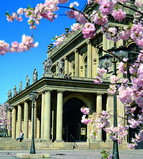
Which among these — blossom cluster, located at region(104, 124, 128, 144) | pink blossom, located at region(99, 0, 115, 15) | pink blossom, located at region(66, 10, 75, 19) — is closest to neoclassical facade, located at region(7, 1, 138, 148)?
blossom cluster, located at region(104, 124, 128, 144)

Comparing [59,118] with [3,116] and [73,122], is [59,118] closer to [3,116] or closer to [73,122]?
[73,122]

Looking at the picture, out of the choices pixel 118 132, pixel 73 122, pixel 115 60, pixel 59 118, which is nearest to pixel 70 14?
pixel 118 132

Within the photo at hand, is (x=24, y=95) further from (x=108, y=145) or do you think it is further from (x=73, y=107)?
(x=108, y=145)

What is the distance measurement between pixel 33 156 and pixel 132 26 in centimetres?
1865

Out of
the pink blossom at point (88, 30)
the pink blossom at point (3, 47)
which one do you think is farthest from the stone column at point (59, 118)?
the pink blossom at point (88, 30)

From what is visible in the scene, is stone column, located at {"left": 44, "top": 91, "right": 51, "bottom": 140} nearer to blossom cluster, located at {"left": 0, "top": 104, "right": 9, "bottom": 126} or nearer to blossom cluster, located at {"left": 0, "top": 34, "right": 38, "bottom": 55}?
blossom cluster, located at {"left": 0, "top": 34, "right": 38, "bottom": 55}

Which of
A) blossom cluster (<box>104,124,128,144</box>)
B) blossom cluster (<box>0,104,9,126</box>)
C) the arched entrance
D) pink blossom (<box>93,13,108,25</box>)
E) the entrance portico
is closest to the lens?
pink blossom (<box>93,13,108,25</box>)

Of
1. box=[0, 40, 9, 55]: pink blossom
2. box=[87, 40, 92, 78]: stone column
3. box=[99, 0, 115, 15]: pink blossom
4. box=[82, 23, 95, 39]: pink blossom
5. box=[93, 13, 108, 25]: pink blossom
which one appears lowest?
box=[0, 40, 9, 55]: pink blossom

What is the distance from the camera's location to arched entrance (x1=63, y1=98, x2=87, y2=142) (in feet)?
144

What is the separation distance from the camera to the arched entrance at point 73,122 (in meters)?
43.8

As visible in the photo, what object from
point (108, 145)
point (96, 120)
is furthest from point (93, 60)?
point (96, 120)

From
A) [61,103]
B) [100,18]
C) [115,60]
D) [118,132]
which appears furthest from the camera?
[61,103]

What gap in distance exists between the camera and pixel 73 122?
46.6 m

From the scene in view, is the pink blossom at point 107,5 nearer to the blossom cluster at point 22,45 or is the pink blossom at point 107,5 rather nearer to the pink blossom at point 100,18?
the pink blossom at point 100,18
